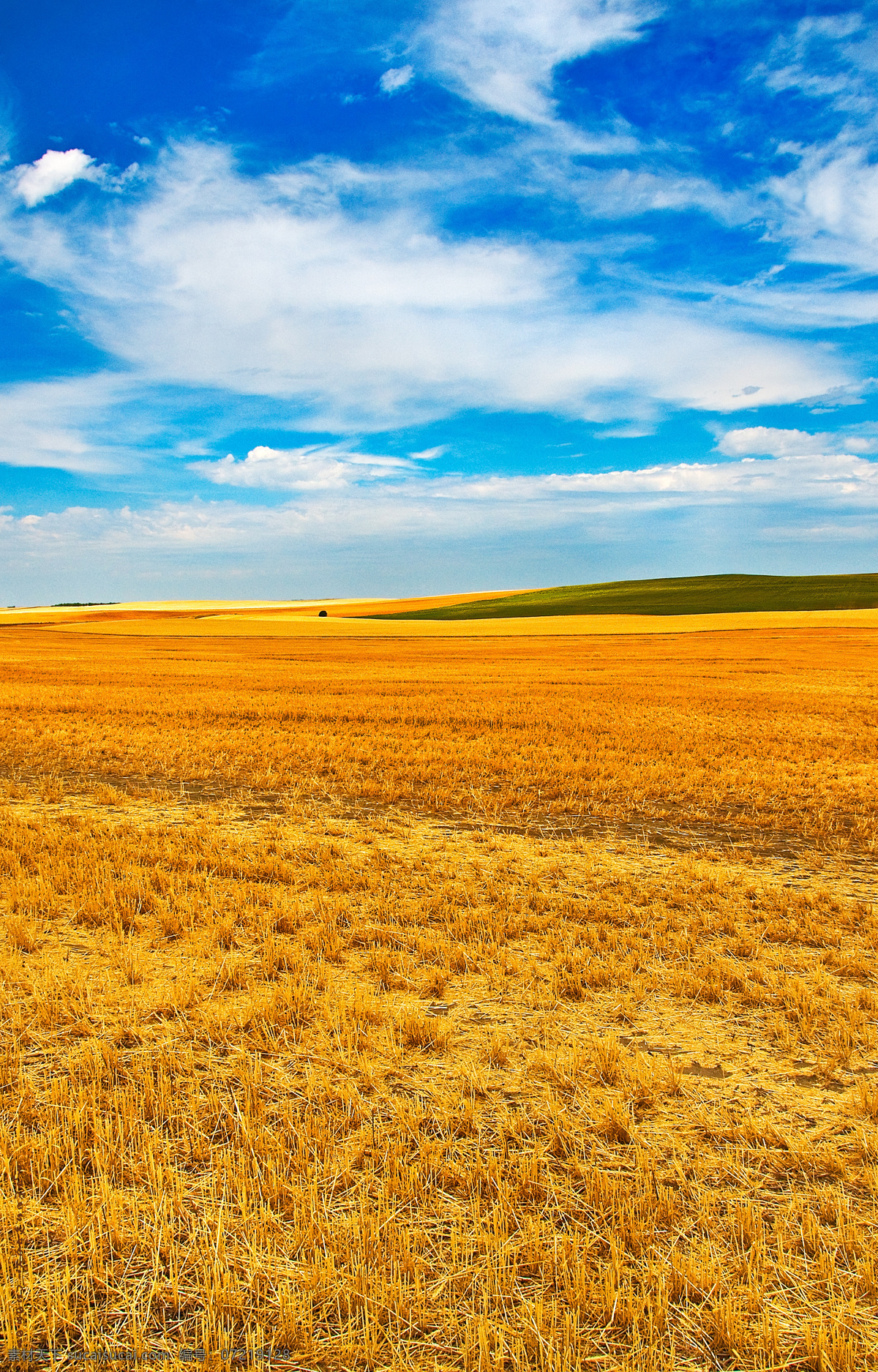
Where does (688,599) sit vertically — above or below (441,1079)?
above

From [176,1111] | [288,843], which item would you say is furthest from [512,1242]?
[288,843]

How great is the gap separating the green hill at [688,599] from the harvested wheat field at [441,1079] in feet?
321

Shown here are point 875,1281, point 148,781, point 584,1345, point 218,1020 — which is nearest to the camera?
point 584,1345

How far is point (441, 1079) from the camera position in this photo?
16.0ft

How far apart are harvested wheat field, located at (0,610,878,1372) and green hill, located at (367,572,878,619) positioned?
9769 cm

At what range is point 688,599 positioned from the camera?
121 m

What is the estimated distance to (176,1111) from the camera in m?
4.43

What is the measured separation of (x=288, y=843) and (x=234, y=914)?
274 cm

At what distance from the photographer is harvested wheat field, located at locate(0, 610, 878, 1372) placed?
124 inches

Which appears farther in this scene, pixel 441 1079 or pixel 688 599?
pixel 688 599

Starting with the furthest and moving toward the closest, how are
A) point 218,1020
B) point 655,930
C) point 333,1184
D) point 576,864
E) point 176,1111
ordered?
point 576,864
point 655,930
point 218,1020
point 176,1111
point 333,1184

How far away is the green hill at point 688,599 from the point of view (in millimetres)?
106625

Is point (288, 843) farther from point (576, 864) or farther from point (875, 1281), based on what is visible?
point (875, 1281)

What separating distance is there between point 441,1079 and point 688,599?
12451 cm
